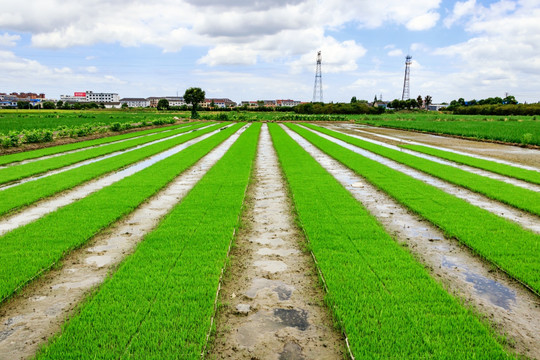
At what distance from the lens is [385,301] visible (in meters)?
4.35

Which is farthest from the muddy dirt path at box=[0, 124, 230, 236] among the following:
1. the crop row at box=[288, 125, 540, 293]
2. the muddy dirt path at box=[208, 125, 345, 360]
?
the crop row at box=[288, 125, 540, 293]

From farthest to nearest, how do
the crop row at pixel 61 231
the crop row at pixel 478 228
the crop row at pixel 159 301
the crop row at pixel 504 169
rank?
the crop row at pixel 504 169, the crop row at pixel 478 228, the crop row at pixel 61 231, the crop row at pixel 159 301

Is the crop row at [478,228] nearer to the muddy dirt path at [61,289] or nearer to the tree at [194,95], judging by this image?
the muddy dirt path at [61,289]

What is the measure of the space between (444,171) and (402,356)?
493 inches

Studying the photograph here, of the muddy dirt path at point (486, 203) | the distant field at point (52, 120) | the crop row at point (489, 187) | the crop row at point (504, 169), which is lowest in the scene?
the muddy dirt path at point (486, 203)

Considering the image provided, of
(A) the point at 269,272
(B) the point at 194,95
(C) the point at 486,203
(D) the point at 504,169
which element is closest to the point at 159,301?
(A) the point at 269,272

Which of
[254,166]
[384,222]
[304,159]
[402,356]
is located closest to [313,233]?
[384,222]

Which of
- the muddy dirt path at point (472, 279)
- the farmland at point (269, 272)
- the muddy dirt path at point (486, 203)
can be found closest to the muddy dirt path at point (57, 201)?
the farmland at point (269, 272)

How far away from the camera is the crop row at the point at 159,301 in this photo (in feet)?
11.5

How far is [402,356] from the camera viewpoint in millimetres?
3373

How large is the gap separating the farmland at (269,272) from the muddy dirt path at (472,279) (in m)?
0.02

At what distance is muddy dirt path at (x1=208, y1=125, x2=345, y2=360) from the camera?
11.9 feet

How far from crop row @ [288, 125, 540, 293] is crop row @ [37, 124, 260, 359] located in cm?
441

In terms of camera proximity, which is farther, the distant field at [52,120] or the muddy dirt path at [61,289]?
the distant field at [52,120]
